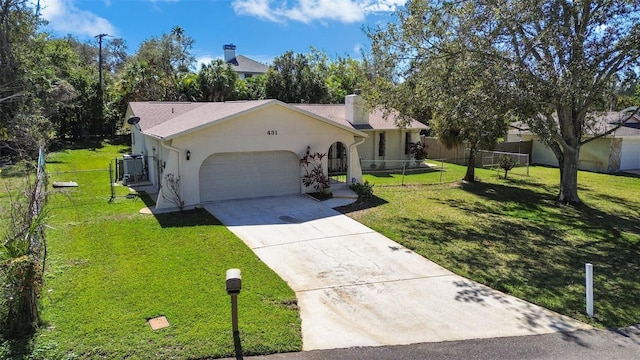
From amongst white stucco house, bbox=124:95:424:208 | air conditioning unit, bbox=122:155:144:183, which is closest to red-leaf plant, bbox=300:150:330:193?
white stucco house, bbox=124:95:424:208

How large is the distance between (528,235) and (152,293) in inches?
396

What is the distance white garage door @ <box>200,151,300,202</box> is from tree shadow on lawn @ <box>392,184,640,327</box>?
4.87 m

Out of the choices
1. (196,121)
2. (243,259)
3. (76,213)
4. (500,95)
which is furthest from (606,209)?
(76,213)

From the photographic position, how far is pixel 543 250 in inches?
432

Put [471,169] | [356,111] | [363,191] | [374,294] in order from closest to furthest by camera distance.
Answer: [374,294], [363,191], [471,169], [356,111]

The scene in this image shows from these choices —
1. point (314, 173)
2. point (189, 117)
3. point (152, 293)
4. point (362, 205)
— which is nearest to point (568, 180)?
point (362, 205)

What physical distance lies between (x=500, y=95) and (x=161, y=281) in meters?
10.2

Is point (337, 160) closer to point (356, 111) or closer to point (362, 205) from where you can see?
point (356, 111)

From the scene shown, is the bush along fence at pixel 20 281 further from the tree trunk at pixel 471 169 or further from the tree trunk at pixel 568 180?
the tree trunk at pixel 471 169

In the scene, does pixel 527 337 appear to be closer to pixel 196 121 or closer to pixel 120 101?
pixel 196 121

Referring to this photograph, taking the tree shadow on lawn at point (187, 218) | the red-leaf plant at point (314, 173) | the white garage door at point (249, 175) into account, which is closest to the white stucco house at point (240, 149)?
the white garage door at point (249, 175)

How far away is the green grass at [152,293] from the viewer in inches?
235

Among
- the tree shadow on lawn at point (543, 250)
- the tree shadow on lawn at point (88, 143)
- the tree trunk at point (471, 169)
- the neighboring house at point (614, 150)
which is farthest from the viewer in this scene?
the tree shadow on lawn at point (88, 143)

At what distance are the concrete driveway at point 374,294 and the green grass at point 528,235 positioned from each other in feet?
2.04
